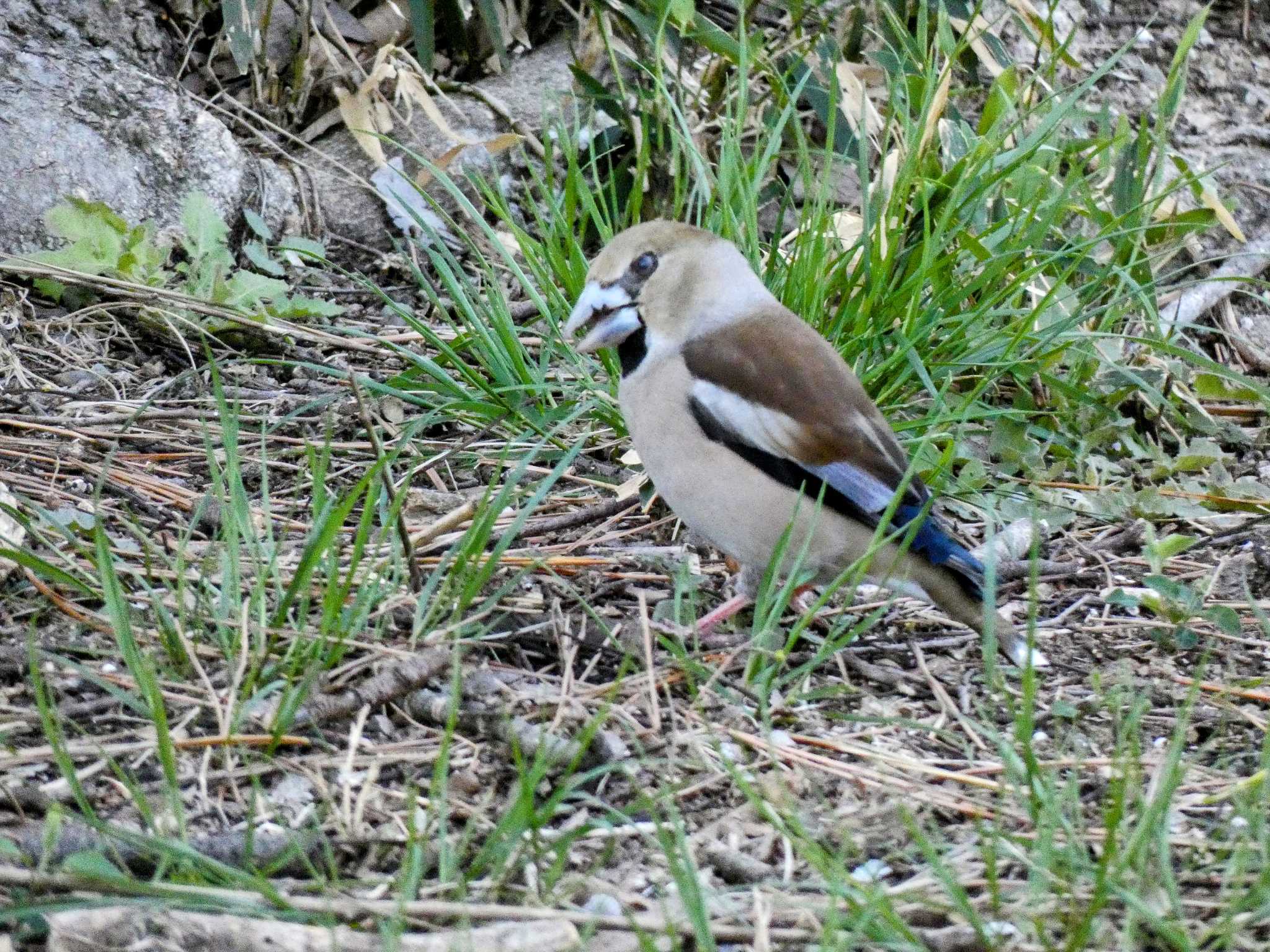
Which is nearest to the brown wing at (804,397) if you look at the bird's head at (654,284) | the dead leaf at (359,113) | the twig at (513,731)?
the bird's head at (654,284)

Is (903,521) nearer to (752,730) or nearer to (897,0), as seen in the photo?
(752,730)

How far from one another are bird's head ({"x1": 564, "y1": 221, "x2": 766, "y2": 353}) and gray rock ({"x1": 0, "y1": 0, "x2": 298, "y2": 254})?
6.49 ft

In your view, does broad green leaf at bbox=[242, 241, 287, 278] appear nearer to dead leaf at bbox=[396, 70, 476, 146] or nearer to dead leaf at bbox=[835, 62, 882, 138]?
dead leaf at bbox=[396, 70, 476, 146]

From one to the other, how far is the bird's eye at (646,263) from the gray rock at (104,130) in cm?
203

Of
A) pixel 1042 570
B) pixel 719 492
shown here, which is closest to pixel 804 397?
pixel 719 492

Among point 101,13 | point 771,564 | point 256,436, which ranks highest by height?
point 101,13

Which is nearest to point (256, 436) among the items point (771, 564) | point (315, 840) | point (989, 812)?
point (771, 564)

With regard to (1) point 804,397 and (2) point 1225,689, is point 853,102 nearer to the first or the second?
(1) point 804,397

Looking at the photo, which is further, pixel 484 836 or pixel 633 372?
pixel 633 372

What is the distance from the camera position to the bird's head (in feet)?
11.1

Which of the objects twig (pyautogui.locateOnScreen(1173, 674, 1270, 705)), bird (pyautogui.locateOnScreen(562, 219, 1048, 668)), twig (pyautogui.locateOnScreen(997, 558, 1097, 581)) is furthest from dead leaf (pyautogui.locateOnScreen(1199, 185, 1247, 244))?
twig (pyautogui.locateOnScreen(1173, 674, 1270, 705))

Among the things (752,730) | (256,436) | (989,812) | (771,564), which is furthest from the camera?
(256,436)

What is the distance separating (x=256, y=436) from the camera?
3.91 metres

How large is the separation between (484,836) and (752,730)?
0.61m
